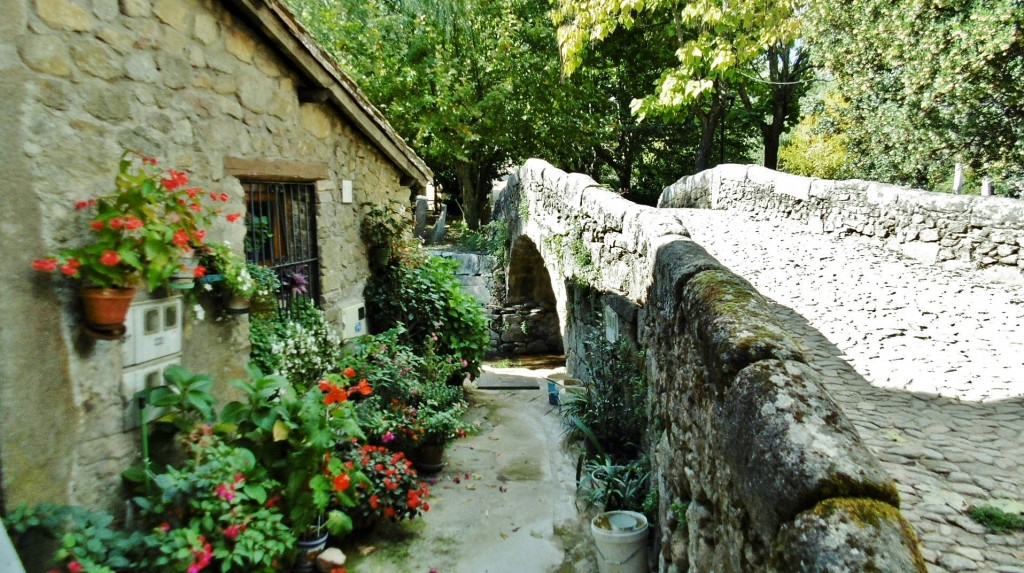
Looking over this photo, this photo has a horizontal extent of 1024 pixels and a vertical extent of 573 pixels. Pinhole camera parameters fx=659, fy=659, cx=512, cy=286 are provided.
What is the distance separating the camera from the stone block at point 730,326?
6.79 feet

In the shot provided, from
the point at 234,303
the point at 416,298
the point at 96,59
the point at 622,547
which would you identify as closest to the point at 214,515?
the point at 234,303

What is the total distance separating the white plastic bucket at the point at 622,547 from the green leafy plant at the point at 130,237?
2.89 metres

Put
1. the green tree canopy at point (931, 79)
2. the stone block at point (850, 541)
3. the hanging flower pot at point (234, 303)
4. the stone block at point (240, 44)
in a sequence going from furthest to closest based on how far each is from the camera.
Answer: the green tree canopy at point (931, 79)
the stone block at point (240, 44)
the hanging flower pot at point (234, 303)
the stone block at point (850, 541)

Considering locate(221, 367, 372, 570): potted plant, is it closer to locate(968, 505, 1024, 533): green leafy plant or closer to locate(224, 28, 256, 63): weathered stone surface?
locate(224, 28, 256, 63): weathered stone surface

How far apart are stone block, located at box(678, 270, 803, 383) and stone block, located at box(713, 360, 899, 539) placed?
88 mm

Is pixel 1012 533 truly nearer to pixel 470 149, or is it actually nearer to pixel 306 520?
pixel 306 520

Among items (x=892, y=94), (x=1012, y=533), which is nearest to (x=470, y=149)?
(x=892, y=94)

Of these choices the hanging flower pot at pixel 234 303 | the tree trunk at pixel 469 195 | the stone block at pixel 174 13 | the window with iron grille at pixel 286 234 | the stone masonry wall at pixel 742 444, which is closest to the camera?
the stone masonry wall at pixel 742 444

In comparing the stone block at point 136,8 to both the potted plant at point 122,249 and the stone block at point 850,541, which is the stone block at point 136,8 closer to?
the potted plant at point 122,249

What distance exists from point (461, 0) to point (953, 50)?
29.6 ft

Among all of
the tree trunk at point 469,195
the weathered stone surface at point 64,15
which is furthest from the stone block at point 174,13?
the tree trunk at point 469,195

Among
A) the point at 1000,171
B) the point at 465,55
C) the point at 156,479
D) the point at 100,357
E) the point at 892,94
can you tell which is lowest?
the point at 156,479

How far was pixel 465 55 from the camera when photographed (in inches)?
607

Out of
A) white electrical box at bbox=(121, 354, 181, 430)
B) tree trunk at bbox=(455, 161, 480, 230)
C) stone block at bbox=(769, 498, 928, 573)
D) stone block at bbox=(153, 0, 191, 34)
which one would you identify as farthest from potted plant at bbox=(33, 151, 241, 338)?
tree trunk at bbox=(455, 161, 480, 230)
